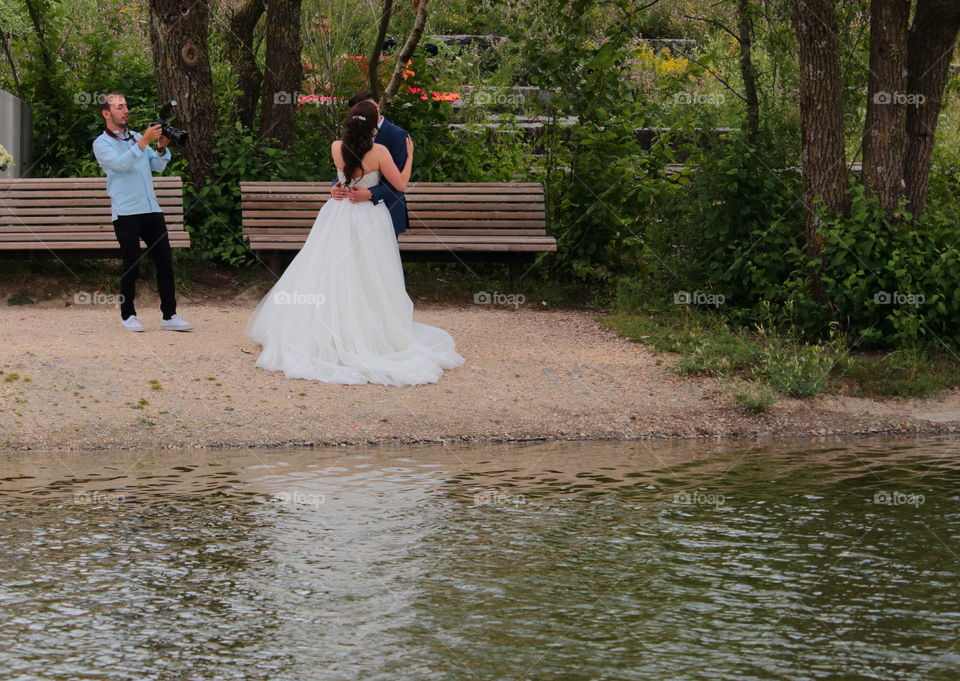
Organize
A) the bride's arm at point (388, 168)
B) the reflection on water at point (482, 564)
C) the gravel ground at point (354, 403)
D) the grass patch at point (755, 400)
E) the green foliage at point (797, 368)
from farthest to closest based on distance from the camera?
the bride's arm at point (388, 168), the green foliage at point (797, 368), the grass patch at point (755, 400), the gravel ground at point (354, 403), the reflection on water at point (482, 564)

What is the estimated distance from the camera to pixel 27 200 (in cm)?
1300

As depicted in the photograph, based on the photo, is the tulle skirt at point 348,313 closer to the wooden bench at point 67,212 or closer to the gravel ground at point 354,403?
the gravel ground at point 354,403

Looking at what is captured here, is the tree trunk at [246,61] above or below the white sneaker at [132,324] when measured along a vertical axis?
above

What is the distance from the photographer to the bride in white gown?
955 millimetres

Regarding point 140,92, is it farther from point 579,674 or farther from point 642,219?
point 579,674

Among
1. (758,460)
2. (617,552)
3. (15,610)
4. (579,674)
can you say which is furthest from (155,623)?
(758,460)

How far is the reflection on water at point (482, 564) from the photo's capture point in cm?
504

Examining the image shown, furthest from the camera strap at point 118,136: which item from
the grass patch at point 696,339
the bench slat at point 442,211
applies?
the grass patch at point 696,339

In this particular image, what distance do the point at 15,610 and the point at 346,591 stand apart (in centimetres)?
131

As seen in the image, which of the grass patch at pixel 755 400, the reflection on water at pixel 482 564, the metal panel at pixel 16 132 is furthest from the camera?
the metal panel at pixel 16 132

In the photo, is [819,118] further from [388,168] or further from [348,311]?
[348,311]

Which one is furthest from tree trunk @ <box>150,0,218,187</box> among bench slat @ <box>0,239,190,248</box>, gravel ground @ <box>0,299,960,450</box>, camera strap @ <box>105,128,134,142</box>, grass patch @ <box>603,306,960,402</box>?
grass patch @ <box>603,306,960,402</box>

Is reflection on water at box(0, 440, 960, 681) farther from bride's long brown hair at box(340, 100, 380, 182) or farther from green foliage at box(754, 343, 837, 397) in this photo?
bride's long brown hair at box(340, 100, 380, 182)

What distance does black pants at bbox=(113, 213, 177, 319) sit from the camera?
10859 mm
